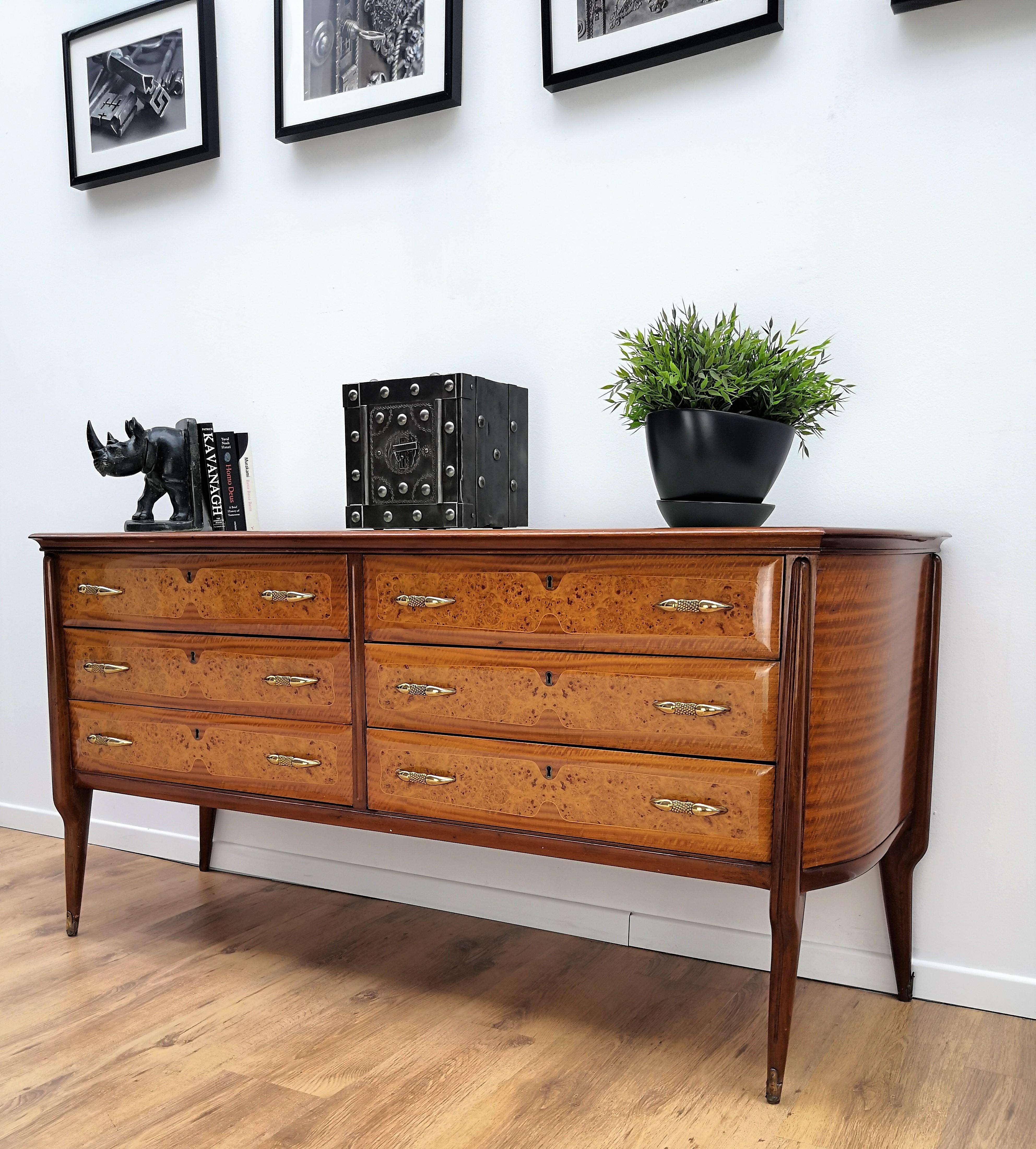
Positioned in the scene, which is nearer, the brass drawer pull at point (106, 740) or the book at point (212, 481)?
the brass drawer pull at point (106, 740)

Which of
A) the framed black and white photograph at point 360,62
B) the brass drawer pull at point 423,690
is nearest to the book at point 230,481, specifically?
the brass drawer pull at point 423,690

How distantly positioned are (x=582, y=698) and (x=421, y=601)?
31cm

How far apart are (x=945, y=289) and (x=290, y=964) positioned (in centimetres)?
168

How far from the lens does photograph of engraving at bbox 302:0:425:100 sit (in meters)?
1.99

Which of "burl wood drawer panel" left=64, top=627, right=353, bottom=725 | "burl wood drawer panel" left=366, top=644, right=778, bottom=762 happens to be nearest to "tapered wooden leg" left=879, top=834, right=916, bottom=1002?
"burl wood drawer panel" left=366, top=644, right=778, bottom=762

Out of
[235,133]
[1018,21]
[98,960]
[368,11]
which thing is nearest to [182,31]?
[235,133]

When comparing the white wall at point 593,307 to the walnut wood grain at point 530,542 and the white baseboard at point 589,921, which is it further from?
the walnut wood grain at point 530,542

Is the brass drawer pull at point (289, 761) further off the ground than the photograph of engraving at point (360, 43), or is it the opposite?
the photograph of engraving at point (360, 43)

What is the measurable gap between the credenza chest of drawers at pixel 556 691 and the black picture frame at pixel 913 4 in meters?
0.86

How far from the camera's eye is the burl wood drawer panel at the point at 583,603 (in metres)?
1.27

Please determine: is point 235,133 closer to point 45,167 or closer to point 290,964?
point 45,167

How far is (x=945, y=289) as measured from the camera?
157cm

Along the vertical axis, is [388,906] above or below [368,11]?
below

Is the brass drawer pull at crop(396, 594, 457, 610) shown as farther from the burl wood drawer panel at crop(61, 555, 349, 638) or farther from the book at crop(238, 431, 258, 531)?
the book at crop(238, 431, 258, 531)
